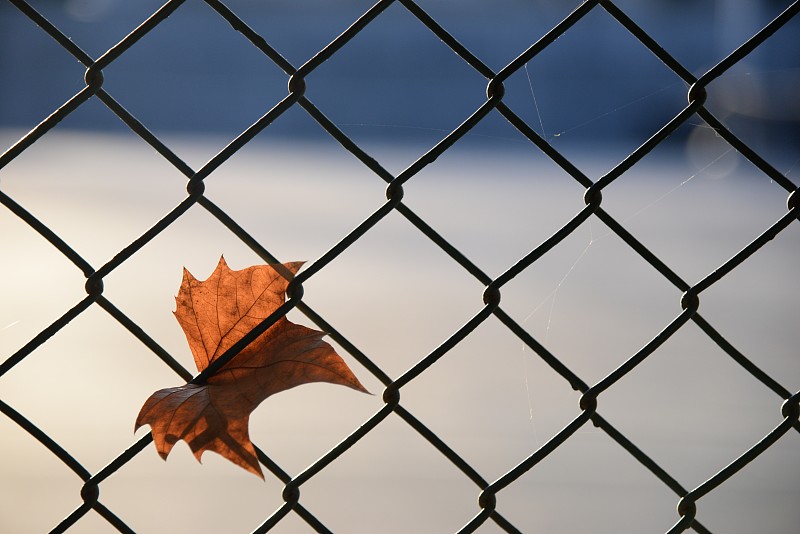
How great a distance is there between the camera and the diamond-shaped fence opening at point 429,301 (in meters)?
0.92

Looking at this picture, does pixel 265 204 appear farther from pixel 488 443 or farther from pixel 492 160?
pixel 488 443

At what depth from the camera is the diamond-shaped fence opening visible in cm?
92

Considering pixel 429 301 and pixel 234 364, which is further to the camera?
pixel 429 301

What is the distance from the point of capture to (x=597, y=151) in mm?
6352

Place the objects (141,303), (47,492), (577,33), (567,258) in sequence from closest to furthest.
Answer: (47,492), (141,303), (567,258), (577,33)

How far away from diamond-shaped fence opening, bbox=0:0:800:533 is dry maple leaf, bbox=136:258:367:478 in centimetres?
3

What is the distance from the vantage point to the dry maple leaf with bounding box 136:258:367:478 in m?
0.83

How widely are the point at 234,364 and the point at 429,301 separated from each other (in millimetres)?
2875

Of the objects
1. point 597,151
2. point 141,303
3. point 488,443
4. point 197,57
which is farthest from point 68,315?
point 197,57

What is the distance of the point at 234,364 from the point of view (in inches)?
35.4

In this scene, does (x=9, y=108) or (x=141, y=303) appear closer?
(x=141, y=303)

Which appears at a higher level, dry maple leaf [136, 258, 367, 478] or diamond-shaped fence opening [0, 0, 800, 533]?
diamond-shaped fence opening [0, 0, 800, 533]

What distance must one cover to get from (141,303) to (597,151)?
13.4 feet

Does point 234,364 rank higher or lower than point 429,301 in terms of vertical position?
lower
